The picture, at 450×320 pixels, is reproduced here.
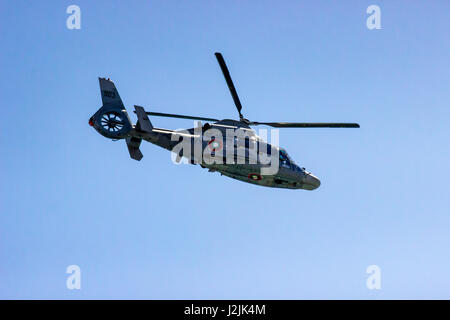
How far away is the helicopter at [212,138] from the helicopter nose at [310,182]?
9.61 feet

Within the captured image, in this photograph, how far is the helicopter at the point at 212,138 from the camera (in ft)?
147

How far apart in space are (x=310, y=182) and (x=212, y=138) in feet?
31.7

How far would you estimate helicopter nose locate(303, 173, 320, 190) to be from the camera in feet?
166

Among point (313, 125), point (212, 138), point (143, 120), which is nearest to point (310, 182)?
point (313, 125)

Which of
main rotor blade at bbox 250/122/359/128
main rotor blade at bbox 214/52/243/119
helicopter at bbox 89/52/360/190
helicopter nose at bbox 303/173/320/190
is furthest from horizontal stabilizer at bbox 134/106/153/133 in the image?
helicopter nose at bbox 303/173/320/190

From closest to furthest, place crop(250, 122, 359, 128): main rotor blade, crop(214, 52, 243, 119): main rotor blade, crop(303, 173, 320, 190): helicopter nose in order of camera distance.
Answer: crop(214, 52, 243, 119): main rotor blade < crop(250, 122, 359, 128): main rotor blade < crop(303, 173, 320, 190): helicopter nose

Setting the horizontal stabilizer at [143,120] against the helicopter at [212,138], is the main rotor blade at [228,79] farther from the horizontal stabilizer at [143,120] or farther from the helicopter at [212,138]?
the horizontal stabilizer at [143,120]

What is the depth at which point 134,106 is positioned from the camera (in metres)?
44.9

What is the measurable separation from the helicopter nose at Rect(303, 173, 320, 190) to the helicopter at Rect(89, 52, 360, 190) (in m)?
2.93

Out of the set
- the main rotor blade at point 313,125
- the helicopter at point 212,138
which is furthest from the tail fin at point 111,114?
the main rotor blade at point 313,125

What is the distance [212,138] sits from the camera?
46.2m

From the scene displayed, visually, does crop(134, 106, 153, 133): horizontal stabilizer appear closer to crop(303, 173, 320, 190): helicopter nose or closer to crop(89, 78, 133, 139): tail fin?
crop(89, 78, 133, 139): tail fin
